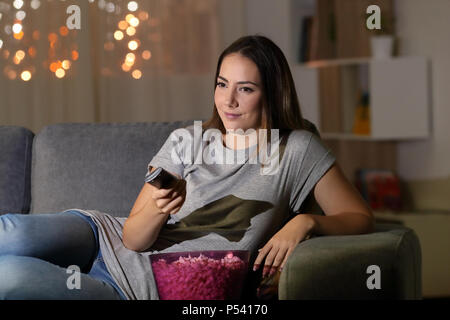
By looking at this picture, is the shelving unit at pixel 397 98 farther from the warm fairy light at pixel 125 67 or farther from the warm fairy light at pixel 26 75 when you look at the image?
the warm fairy light at pixel 26 75

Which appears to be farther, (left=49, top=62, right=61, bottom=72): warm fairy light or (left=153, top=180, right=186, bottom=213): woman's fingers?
(left=49, top=62, right=61, bottom=72): warm fairy light

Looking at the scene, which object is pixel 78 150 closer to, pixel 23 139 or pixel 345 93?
pixel 23 139

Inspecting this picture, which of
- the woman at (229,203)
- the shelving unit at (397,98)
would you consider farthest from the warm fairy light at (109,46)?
the woman at (229,203)

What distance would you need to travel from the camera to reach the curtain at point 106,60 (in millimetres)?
3209

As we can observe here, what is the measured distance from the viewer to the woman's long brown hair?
1.56 metres

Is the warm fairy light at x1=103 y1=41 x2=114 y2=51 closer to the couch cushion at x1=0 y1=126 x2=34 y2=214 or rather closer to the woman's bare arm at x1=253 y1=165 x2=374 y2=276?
the couch cushion at x1=0 y1=126 x2=34 y2=214

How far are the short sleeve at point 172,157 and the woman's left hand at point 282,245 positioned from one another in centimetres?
33

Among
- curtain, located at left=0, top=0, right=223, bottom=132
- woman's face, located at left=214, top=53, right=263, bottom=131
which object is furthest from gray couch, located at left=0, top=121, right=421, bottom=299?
curtain, located at left=0, top=0, right=223, bottom=132

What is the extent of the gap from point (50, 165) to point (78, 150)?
0.09m

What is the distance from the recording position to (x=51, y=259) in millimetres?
1524

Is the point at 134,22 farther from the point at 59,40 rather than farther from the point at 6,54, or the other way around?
the point at 6,54

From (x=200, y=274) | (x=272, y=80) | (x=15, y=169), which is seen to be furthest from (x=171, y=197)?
(x=15, y=169)

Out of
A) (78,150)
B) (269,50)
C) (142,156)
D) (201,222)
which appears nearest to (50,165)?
(78,150)
